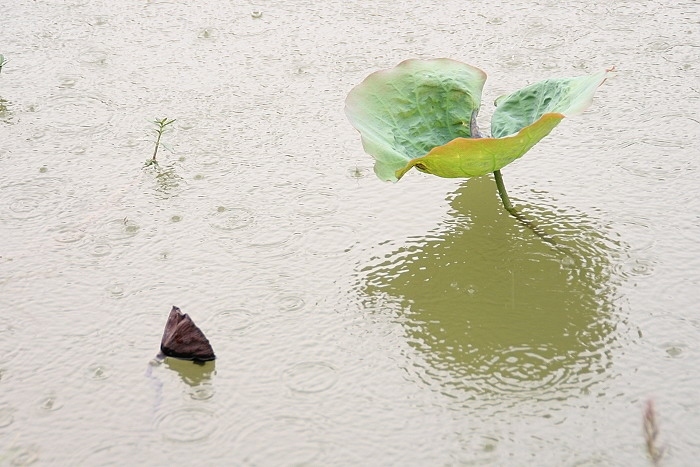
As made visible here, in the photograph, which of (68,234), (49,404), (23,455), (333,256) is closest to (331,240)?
(333,256)

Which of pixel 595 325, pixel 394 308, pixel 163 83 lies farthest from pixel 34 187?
pixel 595 325

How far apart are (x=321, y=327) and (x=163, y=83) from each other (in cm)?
122

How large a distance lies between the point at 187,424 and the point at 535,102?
1103 mm

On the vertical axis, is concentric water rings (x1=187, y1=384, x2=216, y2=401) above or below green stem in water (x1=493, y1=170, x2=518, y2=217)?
below

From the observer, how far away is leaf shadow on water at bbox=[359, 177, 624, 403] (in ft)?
5.61

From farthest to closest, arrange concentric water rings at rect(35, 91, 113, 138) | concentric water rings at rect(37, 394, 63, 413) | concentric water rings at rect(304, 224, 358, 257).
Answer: concentric water rings at rect(35, 91, 113, 138) → concentric water rings at rect(304, 224, 358, 257) → concentric water rings at rect(37, 394, 63, 413)

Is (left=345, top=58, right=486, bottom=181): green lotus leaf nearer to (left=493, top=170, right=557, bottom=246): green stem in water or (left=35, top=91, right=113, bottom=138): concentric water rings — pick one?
(left=493, top=170, right=557, bottom=246): green stem in water

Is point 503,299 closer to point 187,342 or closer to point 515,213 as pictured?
point 515,213

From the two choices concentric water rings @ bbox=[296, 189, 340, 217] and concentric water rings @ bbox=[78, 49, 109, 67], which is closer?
concentric water rings @ bbox=[296, 189, 340, 217]

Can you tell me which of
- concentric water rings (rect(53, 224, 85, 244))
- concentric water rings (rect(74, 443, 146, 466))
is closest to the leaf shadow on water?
concentric water rings (rect(74, 443, 146, 466))

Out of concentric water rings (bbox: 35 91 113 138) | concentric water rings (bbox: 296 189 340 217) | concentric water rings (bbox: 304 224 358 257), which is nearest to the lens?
concentric water rings (bbox: 304 224 358 257)

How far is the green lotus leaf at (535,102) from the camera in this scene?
2057 millimetres

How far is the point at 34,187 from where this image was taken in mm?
2309

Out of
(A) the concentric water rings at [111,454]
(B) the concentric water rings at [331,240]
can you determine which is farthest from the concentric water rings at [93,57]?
(A) the concentric water rings at [111,454]
